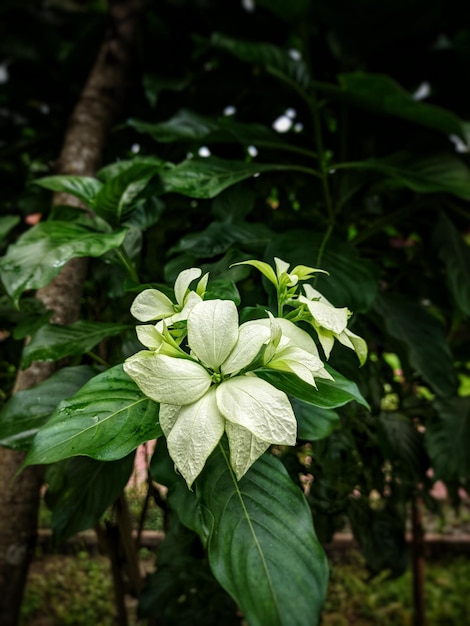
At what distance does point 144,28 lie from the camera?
1.41 metres

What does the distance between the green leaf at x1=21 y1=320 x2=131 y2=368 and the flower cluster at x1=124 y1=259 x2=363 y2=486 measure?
239mm

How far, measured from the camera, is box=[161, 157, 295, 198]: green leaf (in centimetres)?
79

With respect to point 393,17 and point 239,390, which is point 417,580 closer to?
point 239,390

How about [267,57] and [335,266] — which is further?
[267,57]

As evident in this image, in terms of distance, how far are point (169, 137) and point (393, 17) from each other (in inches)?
24.9

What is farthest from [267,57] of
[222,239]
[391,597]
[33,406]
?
[391,597]

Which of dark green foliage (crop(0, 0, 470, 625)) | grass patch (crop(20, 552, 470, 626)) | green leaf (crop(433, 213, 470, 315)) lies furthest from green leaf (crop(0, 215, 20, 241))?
grass patch (crop(20, 552, 470, 626))

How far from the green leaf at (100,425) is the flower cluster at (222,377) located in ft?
0.16

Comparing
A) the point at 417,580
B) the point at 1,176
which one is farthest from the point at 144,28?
the point at 417,580

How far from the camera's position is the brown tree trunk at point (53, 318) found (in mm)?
841

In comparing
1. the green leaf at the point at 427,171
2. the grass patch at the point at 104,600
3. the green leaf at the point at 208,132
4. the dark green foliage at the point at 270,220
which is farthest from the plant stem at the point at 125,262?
the grass patch at the point at 104,600

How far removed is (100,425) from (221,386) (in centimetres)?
12

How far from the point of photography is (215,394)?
42 centimetres

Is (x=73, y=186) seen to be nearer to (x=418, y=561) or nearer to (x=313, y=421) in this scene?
(x=313, y=421)
